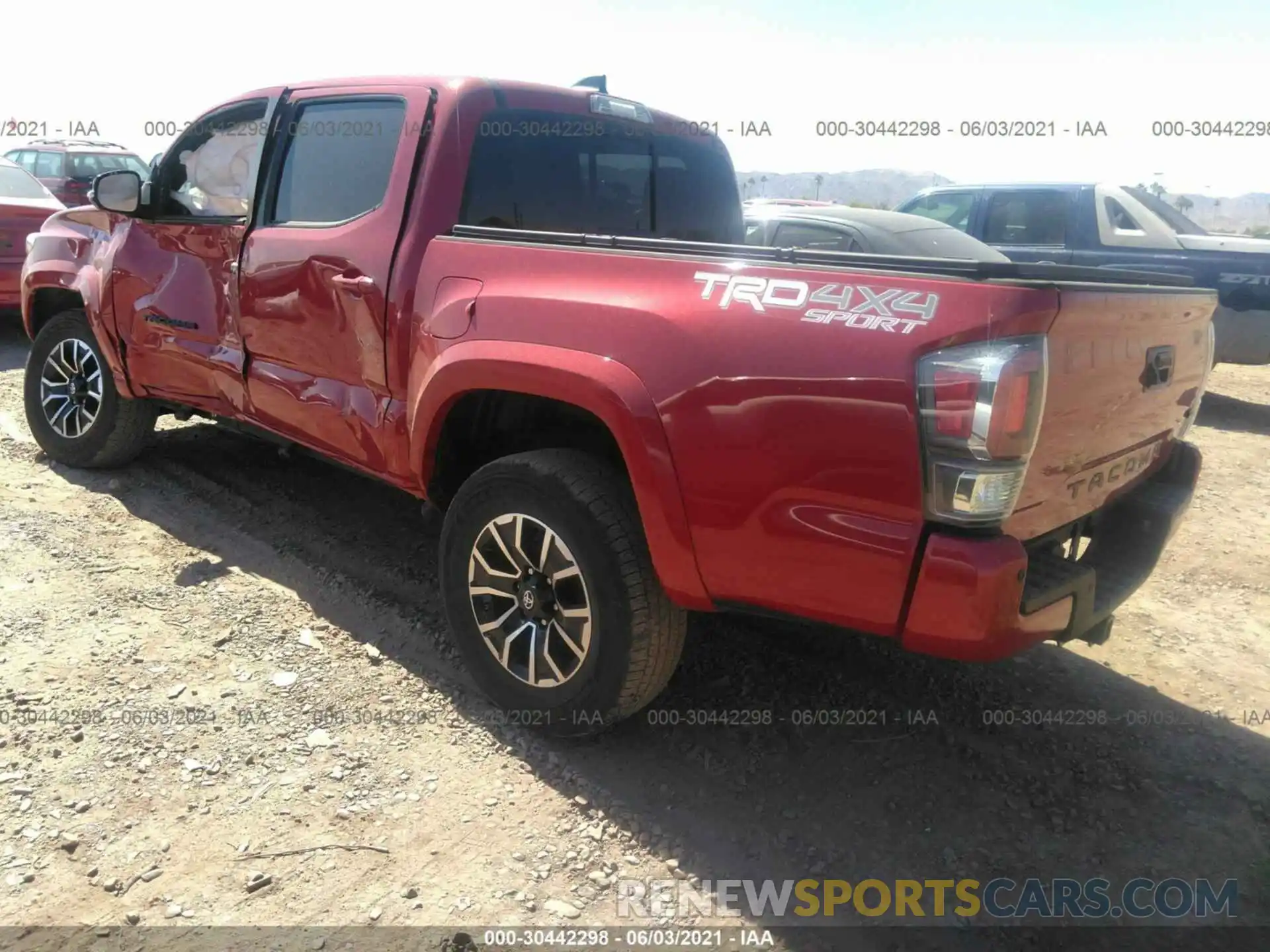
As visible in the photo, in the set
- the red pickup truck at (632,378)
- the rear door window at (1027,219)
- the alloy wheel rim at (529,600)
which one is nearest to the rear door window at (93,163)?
the red pickup truck at (632,378)

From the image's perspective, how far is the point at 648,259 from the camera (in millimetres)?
2469

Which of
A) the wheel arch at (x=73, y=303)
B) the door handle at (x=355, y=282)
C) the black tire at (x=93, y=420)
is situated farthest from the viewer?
the black tire at (x=93, y=420)

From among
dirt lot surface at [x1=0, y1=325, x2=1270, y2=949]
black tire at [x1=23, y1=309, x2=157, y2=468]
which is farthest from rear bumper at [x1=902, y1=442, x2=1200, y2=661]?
black tire at [x1=23, y1=309, x2=157, y2=468]

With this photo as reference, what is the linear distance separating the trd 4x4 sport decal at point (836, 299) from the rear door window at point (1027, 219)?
7.07m

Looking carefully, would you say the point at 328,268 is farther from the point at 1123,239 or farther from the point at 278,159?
the point at 1123,239

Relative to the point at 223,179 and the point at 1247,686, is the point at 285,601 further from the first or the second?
the point at 1247,686

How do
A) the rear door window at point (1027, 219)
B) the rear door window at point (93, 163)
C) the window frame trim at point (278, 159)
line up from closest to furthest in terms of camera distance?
the window frame trim at point (278, 159)
the rear door window at point (1027, 219)
the rear door window at point (93, 163)

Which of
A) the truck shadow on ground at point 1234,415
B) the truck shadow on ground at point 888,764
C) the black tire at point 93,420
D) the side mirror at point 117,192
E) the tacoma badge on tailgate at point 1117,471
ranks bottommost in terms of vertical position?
the truck shadow on ground at point 1234,415

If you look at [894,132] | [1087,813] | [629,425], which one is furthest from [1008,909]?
[894,132]

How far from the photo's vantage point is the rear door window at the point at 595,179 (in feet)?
10.5

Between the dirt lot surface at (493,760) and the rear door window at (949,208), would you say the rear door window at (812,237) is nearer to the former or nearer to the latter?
the rear door window at (949,208)

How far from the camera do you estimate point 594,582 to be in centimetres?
262

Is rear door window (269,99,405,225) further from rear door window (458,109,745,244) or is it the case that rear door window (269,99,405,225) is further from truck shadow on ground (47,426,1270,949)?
truck shadow on ground (47,426,1270,949)

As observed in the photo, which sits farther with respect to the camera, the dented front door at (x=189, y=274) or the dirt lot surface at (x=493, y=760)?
the dented front door at (x=189, y=274)
